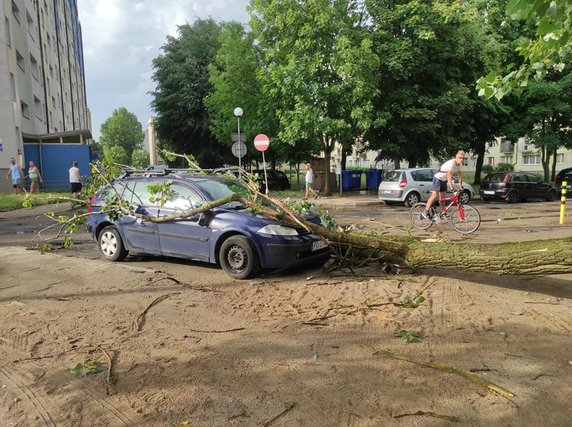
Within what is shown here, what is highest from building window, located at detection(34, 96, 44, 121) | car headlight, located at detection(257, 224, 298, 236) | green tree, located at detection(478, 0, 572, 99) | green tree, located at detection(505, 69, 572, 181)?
building window, located at detection(34, 96, 44, 121)

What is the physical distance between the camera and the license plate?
21.8 feet

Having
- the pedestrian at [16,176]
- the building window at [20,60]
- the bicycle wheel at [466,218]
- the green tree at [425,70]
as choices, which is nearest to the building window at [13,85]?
the building window at [20,60]

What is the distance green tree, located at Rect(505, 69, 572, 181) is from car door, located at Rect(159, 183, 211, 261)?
24.5 m

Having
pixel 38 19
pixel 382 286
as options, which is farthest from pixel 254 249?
pixel 38 19

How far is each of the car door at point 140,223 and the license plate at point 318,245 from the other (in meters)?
2.48

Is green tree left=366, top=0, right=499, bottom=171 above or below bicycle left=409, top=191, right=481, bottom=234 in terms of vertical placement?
above

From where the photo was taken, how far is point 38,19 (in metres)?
34.4

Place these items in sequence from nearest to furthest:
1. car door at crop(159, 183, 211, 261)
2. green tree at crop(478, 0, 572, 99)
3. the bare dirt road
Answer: the bare dirt road, green tree at crop(478, 0, 572, 99), car door at crop(159, 183, 211, 261)

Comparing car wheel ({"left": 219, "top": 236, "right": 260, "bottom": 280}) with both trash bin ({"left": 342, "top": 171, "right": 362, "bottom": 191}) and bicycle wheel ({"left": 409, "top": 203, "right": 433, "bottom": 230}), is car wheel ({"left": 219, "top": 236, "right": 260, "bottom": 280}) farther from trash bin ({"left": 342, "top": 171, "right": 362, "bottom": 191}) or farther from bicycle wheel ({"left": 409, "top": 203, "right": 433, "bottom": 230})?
trash bin ({"left": 342, "top": 171, "right": 362, "bottom": 191})

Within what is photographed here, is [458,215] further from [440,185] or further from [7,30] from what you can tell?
[7,30]

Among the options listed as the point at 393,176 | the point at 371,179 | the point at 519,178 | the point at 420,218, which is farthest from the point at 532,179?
the point at 420,218

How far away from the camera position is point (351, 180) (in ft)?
93.5

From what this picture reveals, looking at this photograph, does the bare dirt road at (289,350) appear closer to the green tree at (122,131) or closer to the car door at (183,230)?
the car door at (183,230)

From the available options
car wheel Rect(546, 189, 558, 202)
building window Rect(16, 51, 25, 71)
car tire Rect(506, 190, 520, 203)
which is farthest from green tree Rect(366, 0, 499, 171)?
building window Rect(16, 51, 25, 71)
